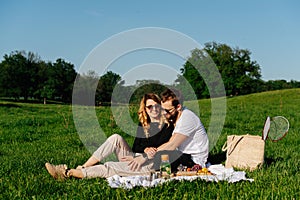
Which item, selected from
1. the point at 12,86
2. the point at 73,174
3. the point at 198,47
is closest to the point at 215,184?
the point at 73,174

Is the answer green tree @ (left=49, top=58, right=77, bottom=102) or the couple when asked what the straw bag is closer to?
the couple

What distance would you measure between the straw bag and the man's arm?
3.39 feet

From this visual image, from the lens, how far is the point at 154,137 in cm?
660

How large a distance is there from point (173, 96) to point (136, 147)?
1.17m

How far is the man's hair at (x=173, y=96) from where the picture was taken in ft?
20.8

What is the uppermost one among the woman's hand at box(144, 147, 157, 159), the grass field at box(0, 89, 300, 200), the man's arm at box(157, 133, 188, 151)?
the man's arm at box(157, 133, 188, 151)

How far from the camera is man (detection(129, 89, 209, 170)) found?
20.2 ft

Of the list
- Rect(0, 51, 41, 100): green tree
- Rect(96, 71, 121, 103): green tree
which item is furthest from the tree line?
Rect(96, 71, 121, 103): green tree

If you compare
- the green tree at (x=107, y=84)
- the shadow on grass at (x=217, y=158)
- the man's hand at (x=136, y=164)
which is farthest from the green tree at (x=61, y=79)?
the man's hand at (x=136, y=164)

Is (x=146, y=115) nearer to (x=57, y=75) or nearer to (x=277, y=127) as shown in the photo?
(x=277, y=127)

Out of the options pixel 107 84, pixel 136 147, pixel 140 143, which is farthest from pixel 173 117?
pixel 107 84

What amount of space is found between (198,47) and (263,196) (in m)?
3.47

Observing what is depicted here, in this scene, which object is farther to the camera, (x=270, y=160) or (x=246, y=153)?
(x=270, y=160)

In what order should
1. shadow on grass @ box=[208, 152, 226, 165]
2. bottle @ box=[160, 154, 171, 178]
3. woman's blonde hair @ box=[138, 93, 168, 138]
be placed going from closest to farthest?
bottle @ box=[160, 154, 171, 178] → woman's blonde hair @ box=[138, 93, 168, 138] → shadow on grass @ box=[208, 152, 226, 165]
